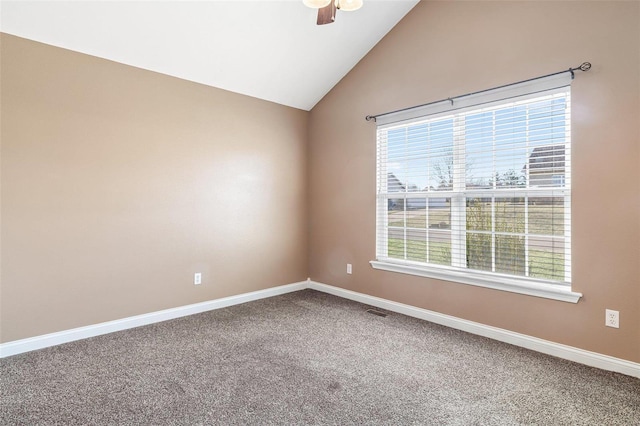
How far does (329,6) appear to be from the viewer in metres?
2.25

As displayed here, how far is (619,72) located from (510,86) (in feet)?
2.25

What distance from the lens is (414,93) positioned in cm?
343

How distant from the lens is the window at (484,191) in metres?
2.60

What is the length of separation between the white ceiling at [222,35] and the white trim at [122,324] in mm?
2379

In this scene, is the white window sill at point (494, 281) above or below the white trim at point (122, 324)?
A: above

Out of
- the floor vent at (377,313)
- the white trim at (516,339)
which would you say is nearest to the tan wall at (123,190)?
the floor vent at (377,313)

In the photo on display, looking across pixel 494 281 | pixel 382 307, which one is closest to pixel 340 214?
pixel 382 307

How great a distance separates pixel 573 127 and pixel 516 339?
5.65 ft

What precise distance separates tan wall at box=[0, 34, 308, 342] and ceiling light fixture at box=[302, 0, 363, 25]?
5.92ft

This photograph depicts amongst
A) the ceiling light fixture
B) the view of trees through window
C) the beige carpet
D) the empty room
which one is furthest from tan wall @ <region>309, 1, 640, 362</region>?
the ceiling light fixture

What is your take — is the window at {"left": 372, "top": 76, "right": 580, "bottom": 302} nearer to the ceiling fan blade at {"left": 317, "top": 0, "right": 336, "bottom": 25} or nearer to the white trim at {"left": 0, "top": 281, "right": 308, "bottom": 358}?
the ceiling fan blade at {"left": 317, "top": 0, "right": 336, "bottom": 25}

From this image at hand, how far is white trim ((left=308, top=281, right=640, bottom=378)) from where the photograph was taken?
2301mm

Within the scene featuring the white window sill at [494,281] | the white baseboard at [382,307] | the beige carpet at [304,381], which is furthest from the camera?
the white window sill at [494,281]

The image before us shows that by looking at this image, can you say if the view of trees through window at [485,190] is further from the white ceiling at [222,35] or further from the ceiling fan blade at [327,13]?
the ceiling fan blade at [327,13]
